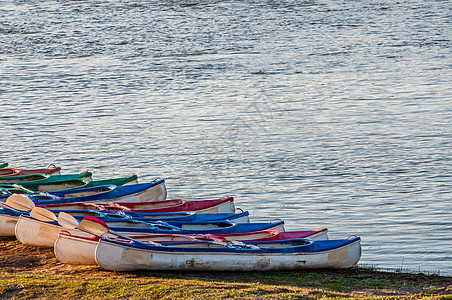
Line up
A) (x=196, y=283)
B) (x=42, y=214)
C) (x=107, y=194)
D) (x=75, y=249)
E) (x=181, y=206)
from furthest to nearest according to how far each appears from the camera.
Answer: (x=107, y=194) < (x=181, y=206) < (x=42, y=214) < (x=75, y=249) < (x=196, y=283)

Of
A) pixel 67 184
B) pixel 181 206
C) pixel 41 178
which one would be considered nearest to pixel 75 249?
pixel 181 206

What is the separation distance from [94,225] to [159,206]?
2.63m

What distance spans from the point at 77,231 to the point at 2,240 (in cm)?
233

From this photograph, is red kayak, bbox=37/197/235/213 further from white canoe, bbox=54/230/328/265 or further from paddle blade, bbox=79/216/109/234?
white canoe, bbox=54/230/328/265

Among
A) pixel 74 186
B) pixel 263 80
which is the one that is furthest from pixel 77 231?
pixel 263 80

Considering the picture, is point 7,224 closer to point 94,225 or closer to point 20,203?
point 20,203

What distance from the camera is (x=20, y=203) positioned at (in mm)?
12516

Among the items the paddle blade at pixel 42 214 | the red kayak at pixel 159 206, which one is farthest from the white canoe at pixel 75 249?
the red kayak at pixel 159 206

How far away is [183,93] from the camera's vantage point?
88.2ft

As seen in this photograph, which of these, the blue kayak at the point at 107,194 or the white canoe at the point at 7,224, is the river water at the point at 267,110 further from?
the white canoe at the point at 7,224

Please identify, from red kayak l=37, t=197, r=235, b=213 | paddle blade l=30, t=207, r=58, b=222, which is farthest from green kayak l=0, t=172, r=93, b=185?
paddle blade l=30, t=207, r=58, b=222

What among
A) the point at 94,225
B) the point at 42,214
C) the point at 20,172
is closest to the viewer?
the point at 94,225

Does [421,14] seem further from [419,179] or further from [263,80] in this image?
[419,179]

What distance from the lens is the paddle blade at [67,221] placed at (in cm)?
1115
